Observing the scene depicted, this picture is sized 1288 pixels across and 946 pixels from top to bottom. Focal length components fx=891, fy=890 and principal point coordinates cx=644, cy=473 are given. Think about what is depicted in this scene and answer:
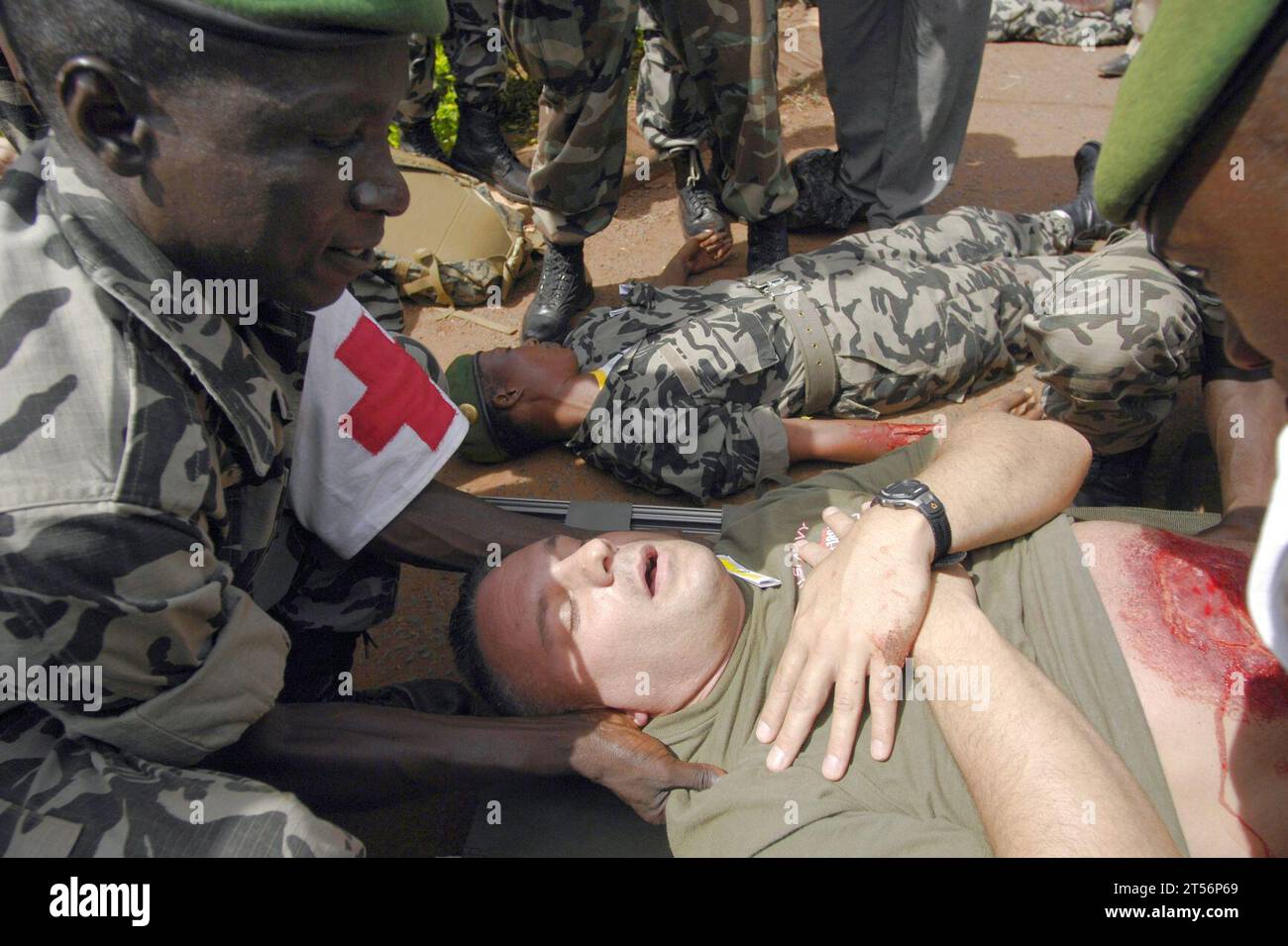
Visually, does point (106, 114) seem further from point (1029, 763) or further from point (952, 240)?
point (952, 240)

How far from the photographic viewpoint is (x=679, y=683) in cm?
213

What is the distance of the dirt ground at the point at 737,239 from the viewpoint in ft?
9.47

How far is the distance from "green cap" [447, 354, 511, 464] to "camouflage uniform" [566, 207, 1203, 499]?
34 centimetres

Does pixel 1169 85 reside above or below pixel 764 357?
above

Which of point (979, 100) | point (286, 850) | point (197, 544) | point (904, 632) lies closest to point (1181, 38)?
point (904, 632)

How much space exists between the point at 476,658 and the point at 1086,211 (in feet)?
11.2

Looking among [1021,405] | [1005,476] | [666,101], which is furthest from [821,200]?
[1005,476]

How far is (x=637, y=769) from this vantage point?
6.50 ft

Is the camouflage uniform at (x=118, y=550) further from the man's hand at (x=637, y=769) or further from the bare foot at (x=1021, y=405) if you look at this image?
the bare foot at (x=1021, y=405)

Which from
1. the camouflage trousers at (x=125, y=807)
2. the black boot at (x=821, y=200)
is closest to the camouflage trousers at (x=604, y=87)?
the black boot at (x=821, y=200)

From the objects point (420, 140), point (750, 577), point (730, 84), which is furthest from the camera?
point (420, 140)

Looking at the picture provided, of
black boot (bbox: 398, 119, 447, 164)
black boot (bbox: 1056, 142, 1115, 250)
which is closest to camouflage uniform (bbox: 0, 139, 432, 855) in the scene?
black boot (bbox: 398, 119, 447, 164)

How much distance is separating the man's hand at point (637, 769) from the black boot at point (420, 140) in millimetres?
3883

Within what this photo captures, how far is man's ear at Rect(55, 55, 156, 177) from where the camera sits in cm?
133
